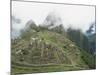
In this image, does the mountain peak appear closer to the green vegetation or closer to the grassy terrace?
the green vegetation

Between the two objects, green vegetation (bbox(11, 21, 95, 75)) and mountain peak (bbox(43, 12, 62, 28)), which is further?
mountain peak (bbox(43, 12, 62, 28))

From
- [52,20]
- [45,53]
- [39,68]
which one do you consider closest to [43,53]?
[45,53]

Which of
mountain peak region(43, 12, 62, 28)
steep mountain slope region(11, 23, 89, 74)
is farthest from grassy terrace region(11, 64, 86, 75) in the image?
mountain peak region(43, 12, 62, 28)

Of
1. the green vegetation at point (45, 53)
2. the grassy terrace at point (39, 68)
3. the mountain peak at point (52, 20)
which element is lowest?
the grassy terrace at point (39, 68)

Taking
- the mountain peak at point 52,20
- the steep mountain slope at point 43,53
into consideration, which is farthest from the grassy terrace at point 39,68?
the mountain peak at point 52,20

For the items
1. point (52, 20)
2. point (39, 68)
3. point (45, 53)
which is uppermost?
point (52, 20)

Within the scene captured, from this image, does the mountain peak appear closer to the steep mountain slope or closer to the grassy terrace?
the steep mountain slope

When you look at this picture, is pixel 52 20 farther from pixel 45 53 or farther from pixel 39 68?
pixel 39 68

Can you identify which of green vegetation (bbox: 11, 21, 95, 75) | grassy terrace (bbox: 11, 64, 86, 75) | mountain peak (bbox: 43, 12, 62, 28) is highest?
mountain peak (bbox: 43, 12, 62, 28)

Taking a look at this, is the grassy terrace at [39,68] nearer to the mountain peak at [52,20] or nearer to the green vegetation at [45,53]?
the green vegetation at [45,53]

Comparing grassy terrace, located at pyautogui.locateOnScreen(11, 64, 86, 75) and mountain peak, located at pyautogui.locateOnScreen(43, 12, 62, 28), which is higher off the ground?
mountain peak, located at pyautogui.locateOnScreen(43, 12, 62, 28)
